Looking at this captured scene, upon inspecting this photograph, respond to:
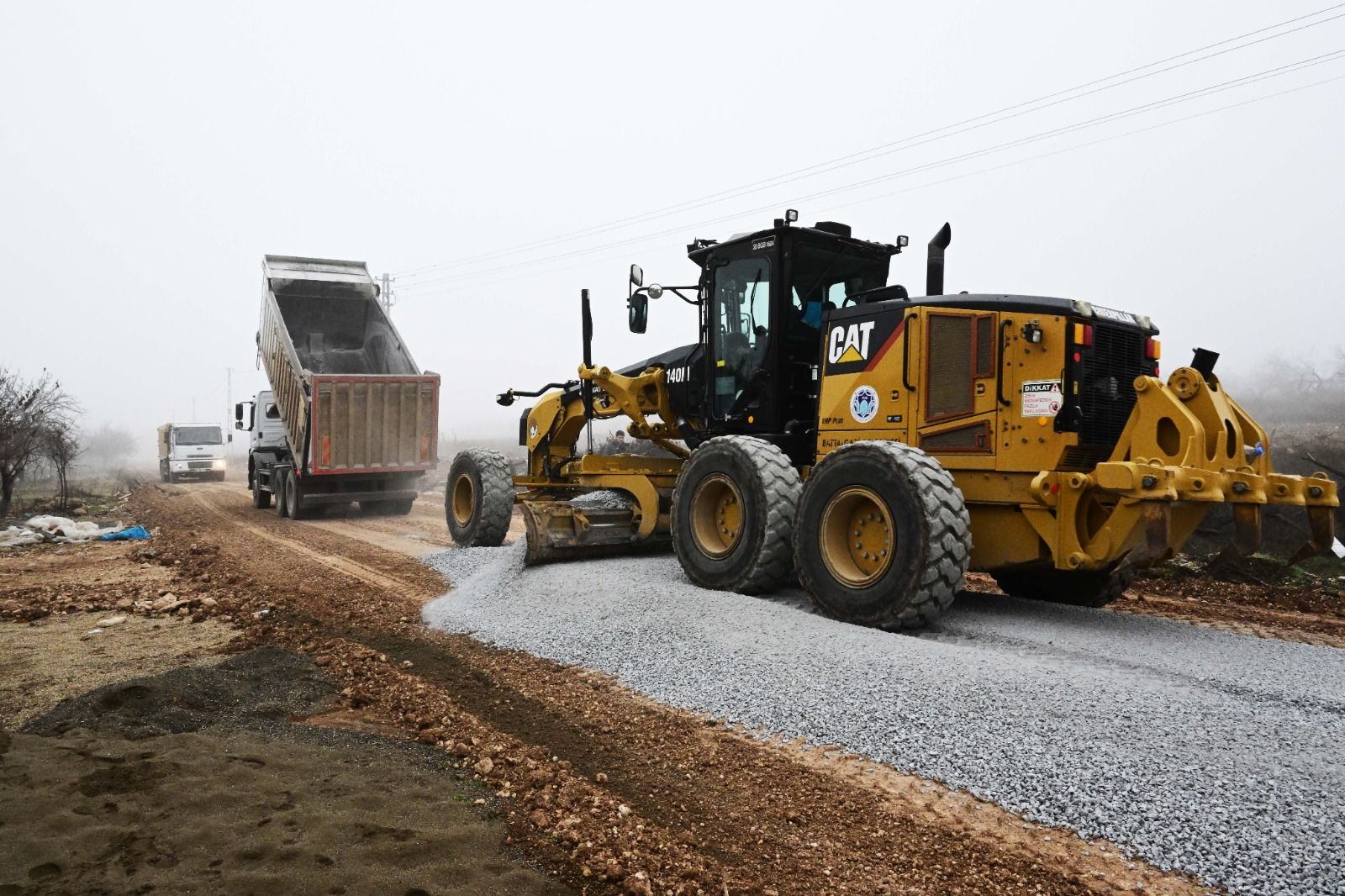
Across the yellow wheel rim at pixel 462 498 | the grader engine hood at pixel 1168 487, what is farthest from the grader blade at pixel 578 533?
the grader engine hood at pixel 1168 487

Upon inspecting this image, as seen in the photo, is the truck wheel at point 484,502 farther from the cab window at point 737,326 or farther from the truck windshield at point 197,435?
the truck windshield at point 197,435

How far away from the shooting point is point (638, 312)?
884 centimetres

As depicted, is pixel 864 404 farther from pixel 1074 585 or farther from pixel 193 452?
pixel 193 452

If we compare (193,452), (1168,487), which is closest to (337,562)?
(1168,487)

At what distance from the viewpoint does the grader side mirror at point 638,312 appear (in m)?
8.83

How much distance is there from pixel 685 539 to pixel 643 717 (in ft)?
9.66

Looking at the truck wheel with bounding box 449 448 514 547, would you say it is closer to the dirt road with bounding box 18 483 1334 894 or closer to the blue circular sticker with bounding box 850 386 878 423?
the dirt road with bounding box 18 483 1334 894

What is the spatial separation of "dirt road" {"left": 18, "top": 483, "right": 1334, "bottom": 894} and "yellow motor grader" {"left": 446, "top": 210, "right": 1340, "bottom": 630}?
1.94m

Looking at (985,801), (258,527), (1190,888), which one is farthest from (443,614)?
(258,527)

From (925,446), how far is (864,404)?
60 centimetres

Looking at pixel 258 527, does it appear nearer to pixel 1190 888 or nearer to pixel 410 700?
pixel 410 700

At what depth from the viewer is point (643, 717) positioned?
15.3 ft

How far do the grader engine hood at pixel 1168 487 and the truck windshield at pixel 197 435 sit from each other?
31794mm

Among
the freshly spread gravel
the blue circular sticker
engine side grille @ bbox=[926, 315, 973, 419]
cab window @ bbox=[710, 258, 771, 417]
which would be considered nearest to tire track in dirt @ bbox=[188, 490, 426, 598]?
the freshly spread gravel
